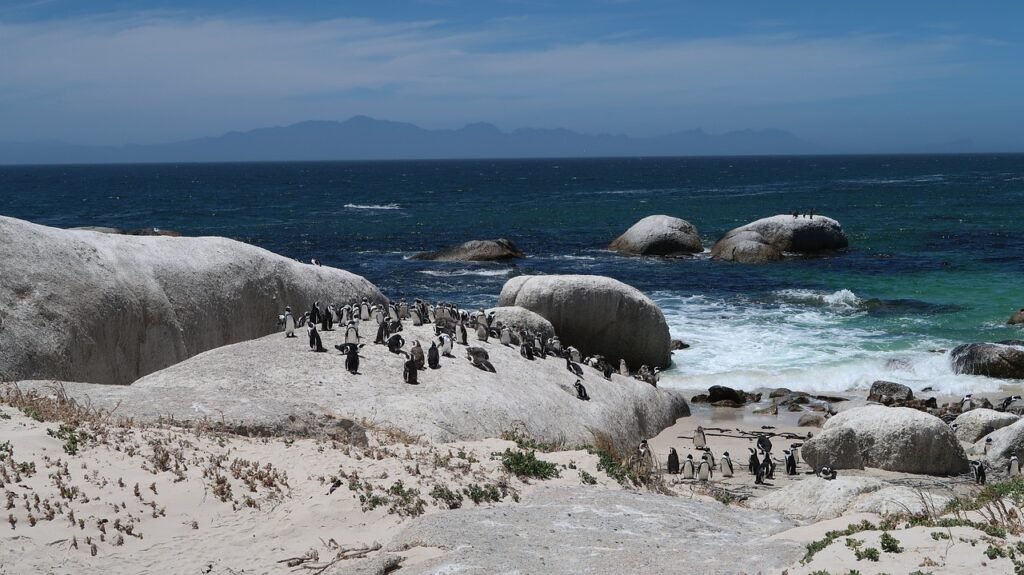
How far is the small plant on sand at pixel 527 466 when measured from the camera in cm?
1193

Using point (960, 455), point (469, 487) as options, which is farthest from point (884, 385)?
point (469, 487)

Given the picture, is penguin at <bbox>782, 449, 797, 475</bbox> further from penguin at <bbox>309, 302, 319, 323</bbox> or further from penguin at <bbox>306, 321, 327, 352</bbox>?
penguin at <bbox>309, 302, 319, 323</bbox>

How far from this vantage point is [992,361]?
27.9 metres

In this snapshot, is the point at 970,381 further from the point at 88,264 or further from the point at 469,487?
the point at 88,264

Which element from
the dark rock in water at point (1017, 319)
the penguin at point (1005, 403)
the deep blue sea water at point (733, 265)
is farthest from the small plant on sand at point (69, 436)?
the dark rock in water at point (1017, 319)

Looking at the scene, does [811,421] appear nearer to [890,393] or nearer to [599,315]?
[890,393]

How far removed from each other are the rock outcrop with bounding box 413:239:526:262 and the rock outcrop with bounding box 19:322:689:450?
28.3 m

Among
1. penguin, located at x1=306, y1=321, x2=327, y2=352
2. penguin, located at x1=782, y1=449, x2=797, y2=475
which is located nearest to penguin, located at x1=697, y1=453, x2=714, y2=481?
penguin, located at x1=782, y1=449, x2=797, y2=475

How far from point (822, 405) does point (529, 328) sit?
7.84 metres

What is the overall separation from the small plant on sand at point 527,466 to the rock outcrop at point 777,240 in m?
38.5

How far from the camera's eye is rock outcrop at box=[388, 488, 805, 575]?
890 cm

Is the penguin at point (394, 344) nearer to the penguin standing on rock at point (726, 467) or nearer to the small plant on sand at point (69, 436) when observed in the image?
the penguin standing on rock at point (726, 467)

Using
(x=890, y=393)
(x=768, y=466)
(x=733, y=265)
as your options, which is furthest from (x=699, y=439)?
(x=733, y=265)

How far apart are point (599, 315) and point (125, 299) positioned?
1343 cm
